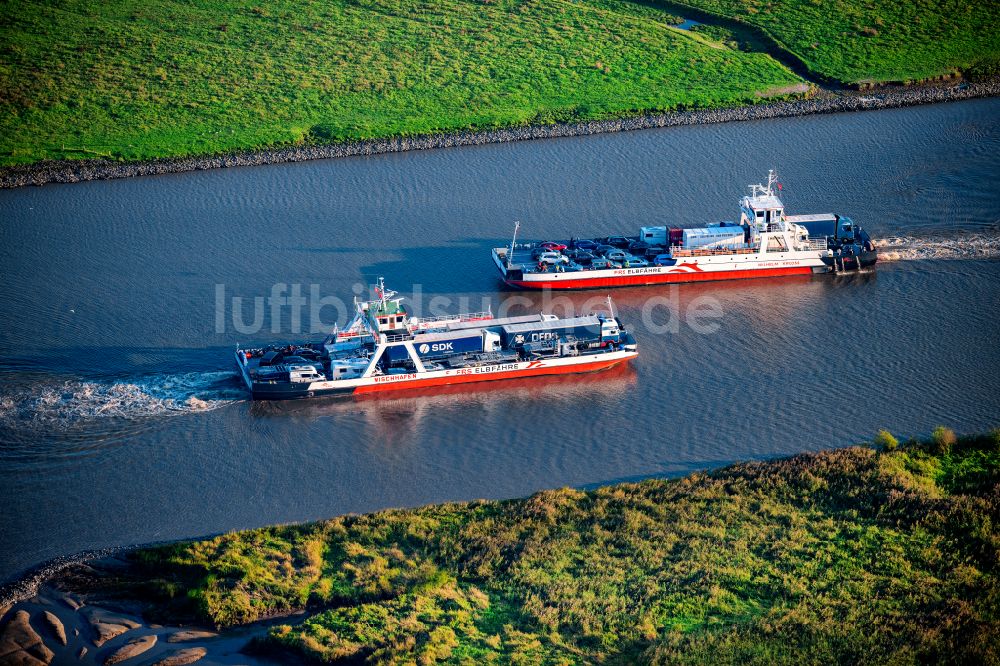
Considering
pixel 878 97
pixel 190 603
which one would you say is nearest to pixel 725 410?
pixel 190 603

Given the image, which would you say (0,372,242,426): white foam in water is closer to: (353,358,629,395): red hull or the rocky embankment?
(353,358,629,395): red hull

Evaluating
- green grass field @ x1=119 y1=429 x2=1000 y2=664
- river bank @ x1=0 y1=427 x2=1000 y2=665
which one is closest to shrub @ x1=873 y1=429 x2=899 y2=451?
green grass field @ x1=119 y1=429 x2=1000 y2=664

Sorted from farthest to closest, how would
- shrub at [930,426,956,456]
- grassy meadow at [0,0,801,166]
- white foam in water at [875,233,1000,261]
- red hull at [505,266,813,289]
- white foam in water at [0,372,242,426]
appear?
grassy meadow at [0,0,801,166] → white foam in water at [875,233,1000,261] → red hull at [505,266,813,289] → white foam in water at [0,372,242,426] → shrub at [930,426,956,456]

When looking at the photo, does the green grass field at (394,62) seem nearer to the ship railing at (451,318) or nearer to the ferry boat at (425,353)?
the ship railing at (451,318)

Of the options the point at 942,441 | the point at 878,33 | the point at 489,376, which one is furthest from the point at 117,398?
the point at 878,33

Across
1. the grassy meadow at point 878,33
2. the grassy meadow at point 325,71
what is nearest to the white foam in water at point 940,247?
the grassy meadow at point 325,71

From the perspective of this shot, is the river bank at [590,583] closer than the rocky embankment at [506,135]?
Yes

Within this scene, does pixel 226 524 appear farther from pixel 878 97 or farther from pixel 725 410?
pixel 878 97

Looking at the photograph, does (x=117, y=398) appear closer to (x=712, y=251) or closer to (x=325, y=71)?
(x=712, y=251)
